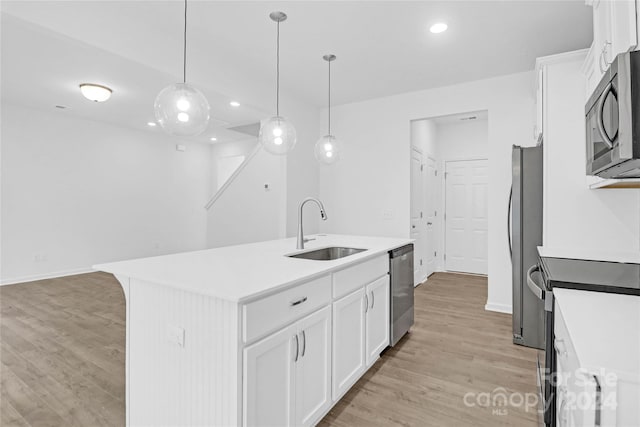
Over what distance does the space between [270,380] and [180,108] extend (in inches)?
61.5

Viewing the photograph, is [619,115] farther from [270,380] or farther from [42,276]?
[42,276]

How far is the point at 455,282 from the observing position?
5.32 metres

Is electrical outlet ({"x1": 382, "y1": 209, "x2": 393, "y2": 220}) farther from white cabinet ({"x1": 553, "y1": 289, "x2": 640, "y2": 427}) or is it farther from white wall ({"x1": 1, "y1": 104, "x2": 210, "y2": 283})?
white wall ({"x1": 1, "y1": 104, "x2": 210, "y2": 283})

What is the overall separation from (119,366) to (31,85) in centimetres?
399

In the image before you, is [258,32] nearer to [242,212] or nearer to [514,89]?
[242,212]

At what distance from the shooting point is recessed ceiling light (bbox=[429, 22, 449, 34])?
2922 mm

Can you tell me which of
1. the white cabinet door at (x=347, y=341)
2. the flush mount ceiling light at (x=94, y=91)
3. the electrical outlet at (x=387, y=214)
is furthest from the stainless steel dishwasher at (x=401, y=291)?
the flush mount ceiling light at (x=94, y=91)

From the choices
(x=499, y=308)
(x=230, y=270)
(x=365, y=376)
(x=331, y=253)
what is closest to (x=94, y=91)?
(x=331, y=253)

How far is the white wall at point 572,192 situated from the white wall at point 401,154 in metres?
1.23

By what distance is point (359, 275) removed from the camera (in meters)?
2.21

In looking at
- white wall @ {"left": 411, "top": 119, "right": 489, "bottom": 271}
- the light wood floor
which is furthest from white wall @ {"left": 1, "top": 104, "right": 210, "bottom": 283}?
white wall @ {"left": 411, "top": 119, "right": 489, "bottom": 271}

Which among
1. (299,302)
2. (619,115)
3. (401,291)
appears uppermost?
(619,115)

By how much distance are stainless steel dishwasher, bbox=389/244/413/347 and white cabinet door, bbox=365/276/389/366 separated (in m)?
0.10

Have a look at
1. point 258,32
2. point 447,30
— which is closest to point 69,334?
point 258,32
